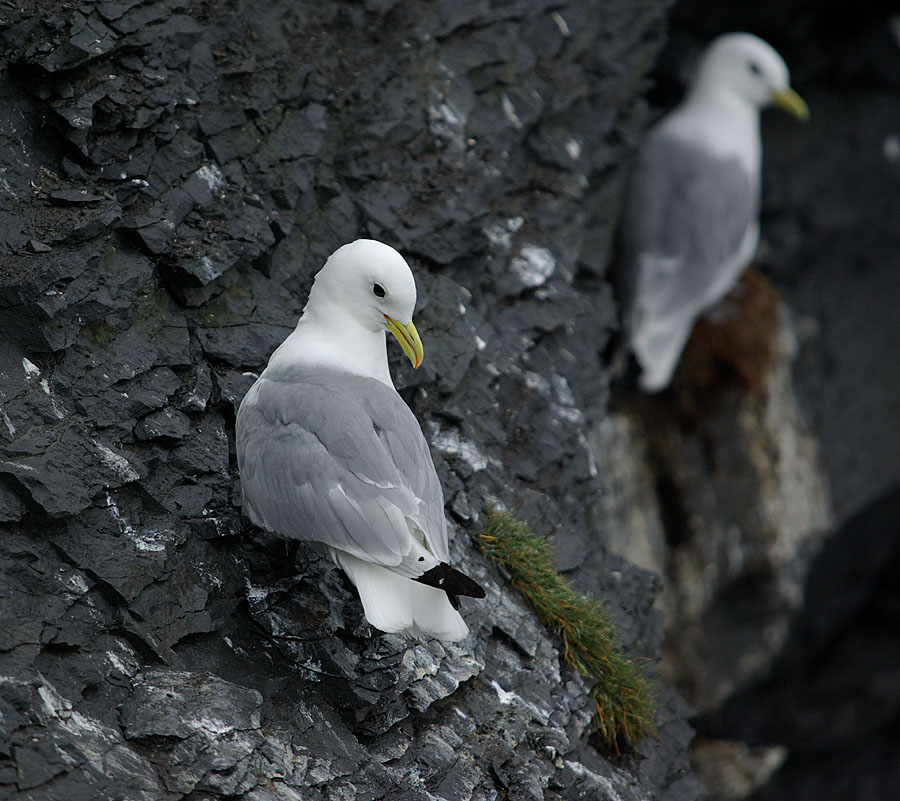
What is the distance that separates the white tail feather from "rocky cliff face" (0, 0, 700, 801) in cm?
37

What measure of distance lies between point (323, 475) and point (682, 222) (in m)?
4.09

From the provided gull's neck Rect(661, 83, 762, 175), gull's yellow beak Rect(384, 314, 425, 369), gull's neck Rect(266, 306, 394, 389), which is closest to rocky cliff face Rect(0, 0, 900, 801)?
gull's neck Rect(266, 306, 394, 389)

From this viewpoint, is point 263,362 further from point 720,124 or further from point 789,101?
point 789,101

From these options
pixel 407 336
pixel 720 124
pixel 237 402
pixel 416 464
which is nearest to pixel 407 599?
pixel 416 464

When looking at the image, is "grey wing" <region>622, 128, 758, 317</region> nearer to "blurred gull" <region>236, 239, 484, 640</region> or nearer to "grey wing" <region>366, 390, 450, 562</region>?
"blurred gull" <region>236, 239, 484, 640</region>

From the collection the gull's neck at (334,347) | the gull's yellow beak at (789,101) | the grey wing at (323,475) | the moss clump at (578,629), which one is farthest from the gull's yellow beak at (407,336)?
the gull's yellow beak at (789,101)

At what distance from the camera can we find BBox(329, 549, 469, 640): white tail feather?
3252mm

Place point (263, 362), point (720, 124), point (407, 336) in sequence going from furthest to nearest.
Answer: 1. point (720, 124)
2. point (263, 362)
3. point (407, 336)

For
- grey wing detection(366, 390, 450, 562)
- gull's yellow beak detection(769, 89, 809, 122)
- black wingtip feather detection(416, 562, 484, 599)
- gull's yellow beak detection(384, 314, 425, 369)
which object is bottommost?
gull's yellow beak detection(769, 89, 809, 122)

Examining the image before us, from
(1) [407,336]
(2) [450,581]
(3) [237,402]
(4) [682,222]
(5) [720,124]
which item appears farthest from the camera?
(5) [720,124]

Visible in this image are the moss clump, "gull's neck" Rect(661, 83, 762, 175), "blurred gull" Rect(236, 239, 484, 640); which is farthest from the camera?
"gull's neck" Rect(661, 83, 762, 175)

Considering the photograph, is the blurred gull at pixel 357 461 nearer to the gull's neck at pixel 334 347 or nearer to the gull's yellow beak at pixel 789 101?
the gull's neck at pixel 334 347

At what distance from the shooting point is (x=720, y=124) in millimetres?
6938

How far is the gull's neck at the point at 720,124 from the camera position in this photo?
682 centimetres
